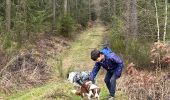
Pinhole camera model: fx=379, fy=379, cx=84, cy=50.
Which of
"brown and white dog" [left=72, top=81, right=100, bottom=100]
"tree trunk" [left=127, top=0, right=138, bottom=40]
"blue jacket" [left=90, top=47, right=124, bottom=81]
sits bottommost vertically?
"brown and white dog" [left=72, top=81, right=100, bottom=100]

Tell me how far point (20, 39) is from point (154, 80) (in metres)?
10.8

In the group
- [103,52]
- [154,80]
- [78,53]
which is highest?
[103,52]

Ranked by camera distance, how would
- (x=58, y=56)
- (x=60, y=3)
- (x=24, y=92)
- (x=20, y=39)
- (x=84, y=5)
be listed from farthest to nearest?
1. (x=84, y=5)
2. (x=60, y=3)
3. (x=58, y=56)
4. (x=20, y=39)
5. (x=24, y=92)

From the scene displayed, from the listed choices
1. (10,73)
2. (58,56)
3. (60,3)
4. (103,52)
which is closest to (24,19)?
(58,56)

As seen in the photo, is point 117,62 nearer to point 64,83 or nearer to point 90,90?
point 90,90

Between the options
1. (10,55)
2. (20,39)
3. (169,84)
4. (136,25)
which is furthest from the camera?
(20,39)

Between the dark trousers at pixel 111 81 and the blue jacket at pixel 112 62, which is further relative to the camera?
the dark trousers at pixel 111 81

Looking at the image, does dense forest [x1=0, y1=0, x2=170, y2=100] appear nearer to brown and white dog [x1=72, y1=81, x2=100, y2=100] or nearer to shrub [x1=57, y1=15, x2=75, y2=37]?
brown and white dog [x1=72, y1=81, x2=100, y2=100]

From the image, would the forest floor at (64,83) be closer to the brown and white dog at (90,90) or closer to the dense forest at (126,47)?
the dense forest at (126,47)

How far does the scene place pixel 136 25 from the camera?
16.2 meters

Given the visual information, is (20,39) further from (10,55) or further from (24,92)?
(24,92)

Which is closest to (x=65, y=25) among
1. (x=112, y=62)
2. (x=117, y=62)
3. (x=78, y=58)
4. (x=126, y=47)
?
(x=78, y=58)

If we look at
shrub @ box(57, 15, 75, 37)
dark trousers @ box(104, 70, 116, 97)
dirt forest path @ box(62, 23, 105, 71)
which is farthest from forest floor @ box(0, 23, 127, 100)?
shrub @ box(57, 15, 75, 37)

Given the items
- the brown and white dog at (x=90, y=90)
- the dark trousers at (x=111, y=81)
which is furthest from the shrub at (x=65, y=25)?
the brown and white dog at (x=90, y=90)
